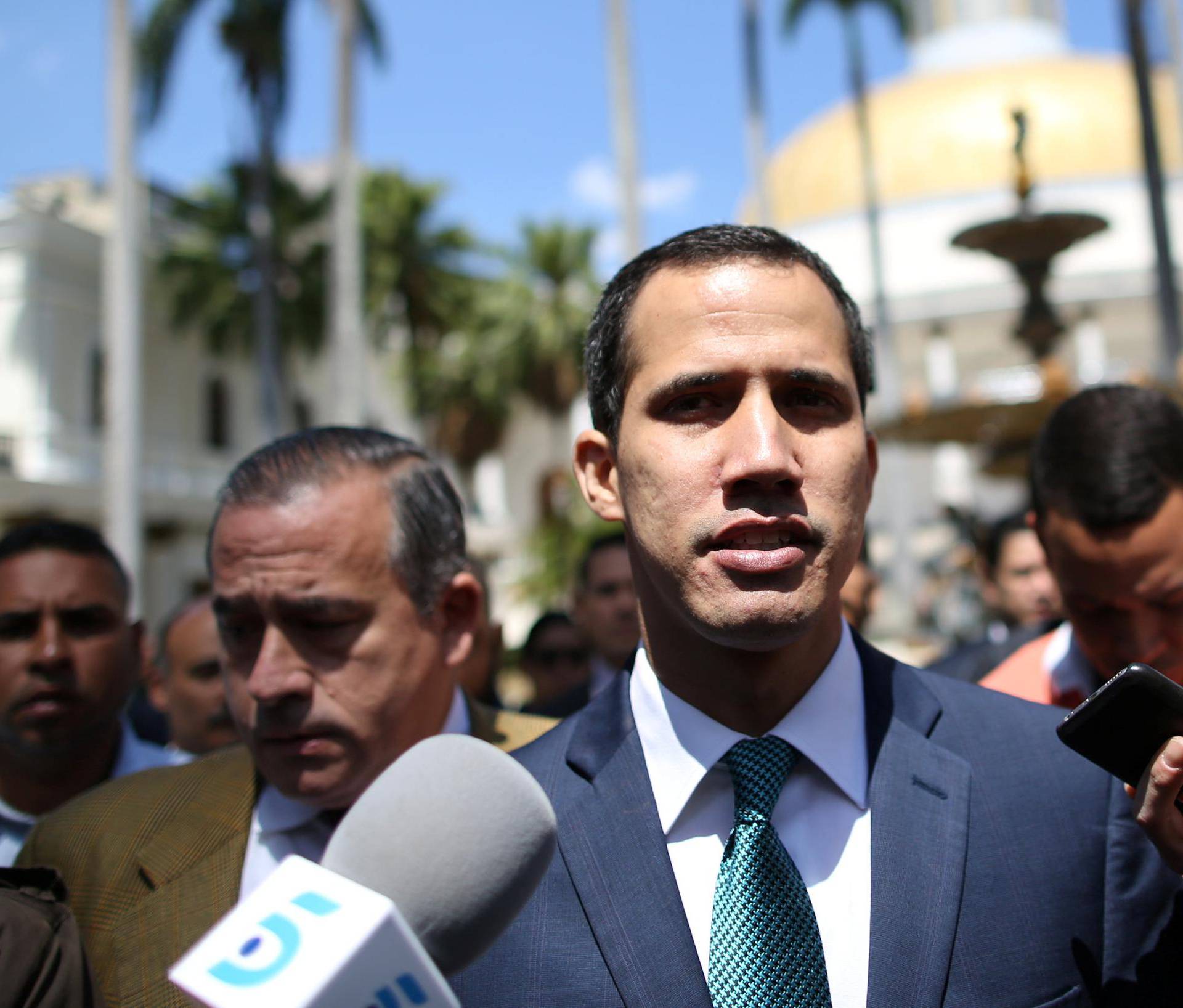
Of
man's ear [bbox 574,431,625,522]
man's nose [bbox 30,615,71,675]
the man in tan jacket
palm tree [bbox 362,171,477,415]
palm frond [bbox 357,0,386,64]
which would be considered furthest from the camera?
palm tree [bbox 362,171,477,415]

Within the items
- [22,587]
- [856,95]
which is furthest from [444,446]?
[22,587]

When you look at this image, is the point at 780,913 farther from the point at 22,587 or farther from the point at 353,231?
the point at 353,231

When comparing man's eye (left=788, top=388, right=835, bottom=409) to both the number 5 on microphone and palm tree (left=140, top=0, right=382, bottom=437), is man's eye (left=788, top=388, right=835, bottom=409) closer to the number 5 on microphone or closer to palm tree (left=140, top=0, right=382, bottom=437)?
the number 5 on microphone

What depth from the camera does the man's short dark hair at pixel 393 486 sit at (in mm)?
2758

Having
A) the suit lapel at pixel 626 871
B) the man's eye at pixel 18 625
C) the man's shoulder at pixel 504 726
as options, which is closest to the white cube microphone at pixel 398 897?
the suit lapel at pixel 626 871

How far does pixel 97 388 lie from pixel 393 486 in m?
18.7

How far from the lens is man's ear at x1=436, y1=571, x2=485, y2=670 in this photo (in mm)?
2887

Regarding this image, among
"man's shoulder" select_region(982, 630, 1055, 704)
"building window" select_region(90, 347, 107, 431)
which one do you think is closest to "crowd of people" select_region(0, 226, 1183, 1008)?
"man's shoulder" select_region(982, 630, 1055, 704)

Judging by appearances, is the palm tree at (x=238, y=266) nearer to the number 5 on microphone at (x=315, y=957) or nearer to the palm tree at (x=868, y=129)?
the palm tree at (x=868, y=129)

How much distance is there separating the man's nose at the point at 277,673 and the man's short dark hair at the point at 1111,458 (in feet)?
6.05

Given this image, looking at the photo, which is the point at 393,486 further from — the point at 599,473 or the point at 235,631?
the point at 599,473

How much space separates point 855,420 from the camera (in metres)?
2.17

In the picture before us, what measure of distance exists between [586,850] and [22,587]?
2383 mm

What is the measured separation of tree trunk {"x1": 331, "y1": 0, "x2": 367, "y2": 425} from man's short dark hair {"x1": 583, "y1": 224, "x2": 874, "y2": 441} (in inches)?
579
